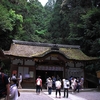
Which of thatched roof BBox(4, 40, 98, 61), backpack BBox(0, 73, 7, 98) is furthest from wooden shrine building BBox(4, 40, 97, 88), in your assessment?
backpack BBox(0, 73, 7, 98)

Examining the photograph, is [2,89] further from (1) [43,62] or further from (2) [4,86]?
(1) [43,62]

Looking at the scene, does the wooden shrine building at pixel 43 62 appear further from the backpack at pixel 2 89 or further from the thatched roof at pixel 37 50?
the backpack at pixel 2 89

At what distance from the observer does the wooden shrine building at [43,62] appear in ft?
71.4

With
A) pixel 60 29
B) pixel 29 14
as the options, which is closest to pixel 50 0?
pixel 60 29

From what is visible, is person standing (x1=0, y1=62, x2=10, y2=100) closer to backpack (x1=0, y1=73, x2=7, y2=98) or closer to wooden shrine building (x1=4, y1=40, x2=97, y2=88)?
backpack (x1=0, y1=73, x2=7, y2=98)

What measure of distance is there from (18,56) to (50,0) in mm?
55516

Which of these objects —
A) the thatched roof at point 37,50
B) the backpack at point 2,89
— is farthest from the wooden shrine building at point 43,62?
the backpack at point 2,89

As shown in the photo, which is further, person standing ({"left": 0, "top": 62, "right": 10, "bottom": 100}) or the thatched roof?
the thatched roof

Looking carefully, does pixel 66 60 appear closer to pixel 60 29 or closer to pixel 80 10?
pixel 80 10

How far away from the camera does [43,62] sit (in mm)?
23109

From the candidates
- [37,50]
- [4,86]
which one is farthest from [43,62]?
[4,86]

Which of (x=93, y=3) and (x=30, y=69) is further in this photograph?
(x=93, y=3)

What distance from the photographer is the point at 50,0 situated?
241 feet

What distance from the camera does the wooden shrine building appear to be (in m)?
21.8
